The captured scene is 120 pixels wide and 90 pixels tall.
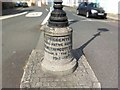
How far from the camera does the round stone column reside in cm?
606

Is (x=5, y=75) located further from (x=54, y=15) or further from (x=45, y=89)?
(x=54, y=15)

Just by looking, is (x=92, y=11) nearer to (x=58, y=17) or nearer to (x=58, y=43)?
(x=58, y=17)

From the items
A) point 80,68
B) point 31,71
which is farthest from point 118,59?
point 31,71

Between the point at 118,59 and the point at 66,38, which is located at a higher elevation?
the point at 66,38

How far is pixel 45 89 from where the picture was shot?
534cm

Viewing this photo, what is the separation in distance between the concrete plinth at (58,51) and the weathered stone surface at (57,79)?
0.58 feet

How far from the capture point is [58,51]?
6133 mm

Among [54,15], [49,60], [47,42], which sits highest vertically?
[54,15]

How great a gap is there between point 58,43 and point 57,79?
0.96 metres

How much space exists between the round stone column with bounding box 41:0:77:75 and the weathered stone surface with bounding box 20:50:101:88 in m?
0.21

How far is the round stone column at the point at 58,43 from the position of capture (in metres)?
6.06

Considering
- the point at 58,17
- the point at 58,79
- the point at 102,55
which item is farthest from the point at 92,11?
the point at 58,79

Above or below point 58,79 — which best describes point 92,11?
above

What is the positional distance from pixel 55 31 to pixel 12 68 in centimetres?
189
